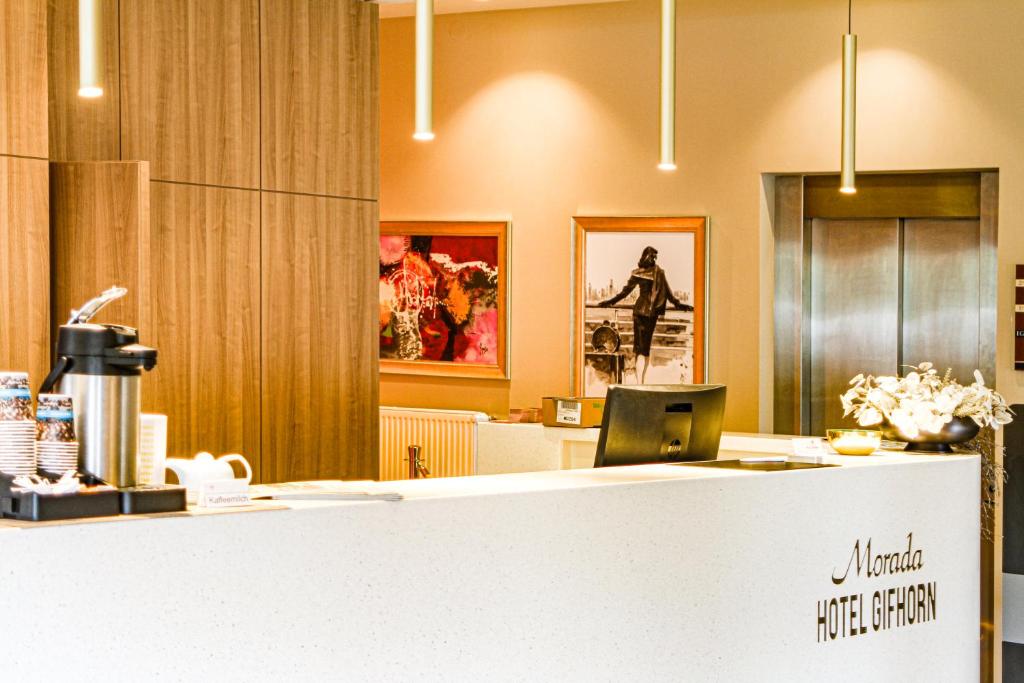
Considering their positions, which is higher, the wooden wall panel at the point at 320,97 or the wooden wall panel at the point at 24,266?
the wooden wall panel at the point at 320,97

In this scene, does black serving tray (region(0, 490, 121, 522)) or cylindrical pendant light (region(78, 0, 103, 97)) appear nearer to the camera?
black serving tray (region(0, 490, 121, 522))

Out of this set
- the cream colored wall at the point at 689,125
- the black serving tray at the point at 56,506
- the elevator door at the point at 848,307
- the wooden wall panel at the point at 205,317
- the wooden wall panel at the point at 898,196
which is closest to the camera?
the black serving tray at the point at 56,506

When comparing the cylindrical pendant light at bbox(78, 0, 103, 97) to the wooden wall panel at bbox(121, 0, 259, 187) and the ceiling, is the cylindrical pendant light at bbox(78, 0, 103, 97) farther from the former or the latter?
the ceiling

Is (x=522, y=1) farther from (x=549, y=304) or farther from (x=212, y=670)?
(x=212, y=670)

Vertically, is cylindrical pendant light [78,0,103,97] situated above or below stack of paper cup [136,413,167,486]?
above

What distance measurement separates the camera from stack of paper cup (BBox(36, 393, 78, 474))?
258 cm

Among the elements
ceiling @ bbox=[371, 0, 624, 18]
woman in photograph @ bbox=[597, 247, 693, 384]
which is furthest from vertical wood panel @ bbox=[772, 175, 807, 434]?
ceiling @ bbox=[371, 0, 624, 18]

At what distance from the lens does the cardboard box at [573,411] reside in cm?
668

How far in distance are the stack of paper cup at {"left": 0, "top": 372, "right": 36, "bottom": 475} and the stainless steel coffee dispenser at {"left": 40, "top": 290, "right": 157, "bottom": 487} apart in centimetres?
11

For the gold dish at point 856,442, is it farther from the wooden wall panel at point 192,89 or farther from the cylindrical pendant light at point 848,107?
the wooden wall panel at point 192,89

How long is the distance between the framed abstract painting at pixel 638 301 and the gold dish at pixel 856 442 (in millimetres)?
2645

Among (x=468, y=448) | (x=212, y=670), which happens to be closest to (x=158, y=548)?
(x=212, y=670)

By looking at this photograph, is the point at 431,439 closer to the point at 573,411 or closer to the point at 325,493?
the point at 573,411

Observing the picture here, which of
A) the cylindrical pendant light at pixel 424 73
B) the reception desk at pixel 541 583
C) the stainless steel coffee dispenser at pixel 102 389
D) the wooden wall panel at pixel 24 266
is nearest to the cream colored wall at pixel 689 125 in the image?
the reception desk at pixel 541 583
